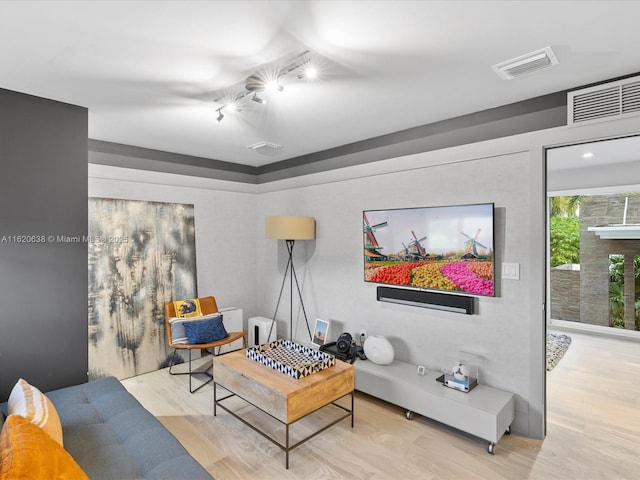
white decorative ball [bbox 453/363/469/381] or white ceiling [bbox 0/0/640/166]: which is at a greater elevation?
white ceiling [bbox 0/0/640/166]

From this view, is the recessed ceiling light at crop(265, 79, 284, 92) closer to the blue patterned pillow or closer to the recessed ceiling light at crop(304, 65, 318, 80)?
the recessed ceiling light at crop(304, 65, 318, 80)

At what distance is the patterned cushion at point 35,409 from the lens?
1628 mm

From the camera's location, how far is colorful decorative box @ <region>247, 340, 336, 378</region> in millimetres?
2648

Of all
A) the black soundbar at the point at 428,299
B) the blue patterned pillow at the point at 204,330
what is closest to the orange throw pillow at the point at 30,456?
the blue patterned pillow at the point at 204,330

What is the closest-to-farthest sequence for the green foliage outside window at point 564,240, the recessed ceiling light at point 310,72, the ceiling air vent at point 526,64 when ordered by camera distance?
the ceiling air vent at point 526,64 < the recessed ceiling light at point 310,72 < the green foliage outside window at point 564,240

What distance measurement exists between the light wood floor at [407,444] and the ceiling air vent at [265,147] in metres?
2.55

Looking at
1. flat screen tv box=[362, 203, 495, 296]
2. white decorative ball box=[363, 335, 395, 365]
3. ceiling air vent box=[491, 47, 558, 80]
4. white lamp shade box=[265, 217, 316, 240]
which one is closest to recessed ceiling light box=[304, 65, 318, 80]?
ceiling air vent box=[491, 47, 558, 80]

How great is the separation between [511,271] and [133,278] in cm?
367

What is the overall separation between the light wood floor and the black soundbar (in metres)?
0.93

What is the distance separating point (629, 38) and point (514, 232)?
4.41ft

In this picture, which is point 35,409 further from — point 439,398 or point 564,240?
point 564,240

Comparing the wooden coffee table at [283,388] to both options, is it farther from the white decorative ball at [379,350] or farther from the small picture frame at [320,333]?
the small picture frame at [320,333]

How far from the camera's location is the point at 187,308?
4.06 meters

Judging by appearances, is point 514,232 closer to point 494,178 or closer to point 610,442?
point 494,178
